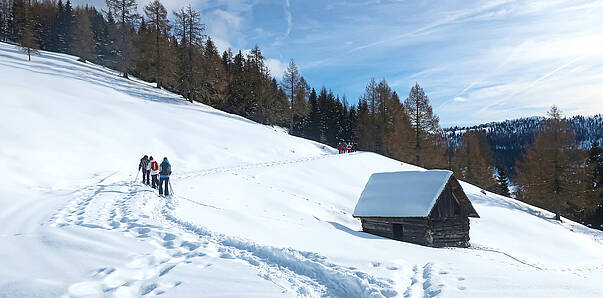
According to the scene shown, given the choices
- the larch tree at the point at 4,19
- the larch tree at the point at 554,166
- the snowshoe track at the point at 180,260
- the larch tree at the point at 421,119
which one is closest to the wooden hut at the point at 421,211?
the snowshoe track at the point at 180,260

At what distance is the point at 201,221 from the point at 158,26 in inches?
1608

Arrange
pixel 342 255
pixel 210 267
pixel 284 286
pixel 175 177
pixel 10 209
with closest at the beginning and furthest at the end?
1. pixel 284 286
2. pixel 210 267
3. pixel 342 255
4. pixel 10 209
5. pixel 175 177

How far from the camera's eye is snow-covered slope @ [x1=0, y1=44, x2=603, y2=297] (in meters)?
5.18

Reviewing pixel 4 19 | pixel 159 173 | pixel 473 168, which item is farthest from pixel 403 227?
pixel 4 19

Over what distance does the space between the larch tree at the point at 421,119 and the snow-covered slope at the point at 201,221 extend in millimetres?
10506

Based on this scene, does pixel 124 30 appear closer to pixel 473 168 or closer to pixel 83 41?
pixel 83 41

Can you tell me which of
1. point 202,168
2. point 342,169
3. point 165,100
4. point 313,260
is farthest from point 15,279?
point 165,100

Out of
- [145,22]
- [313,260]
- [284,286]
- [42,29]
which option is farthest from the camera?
[42,29]

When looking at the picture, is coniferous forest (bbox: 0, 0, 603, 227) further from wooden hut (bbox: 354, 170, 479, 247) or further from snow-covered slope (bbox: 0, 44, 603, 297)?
wooden hut (bbox: 354, 170, 479, 247)

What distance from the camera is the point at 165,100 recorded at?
3841 cm

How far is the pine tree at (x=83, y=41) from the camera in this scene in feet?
197

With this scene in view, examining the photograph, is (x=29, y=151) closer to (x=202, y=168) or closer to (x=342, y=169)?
(x=202, y=168)

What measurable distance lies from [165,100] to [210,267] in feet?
120

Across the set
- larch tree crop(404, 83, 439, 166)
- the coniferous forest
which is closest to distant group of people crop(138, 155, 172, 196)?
the coniferous forest
